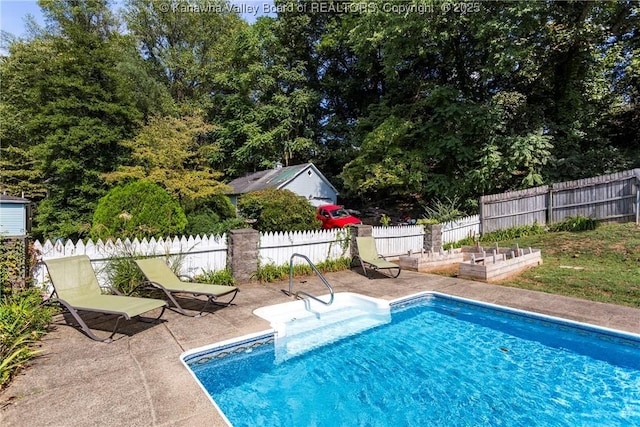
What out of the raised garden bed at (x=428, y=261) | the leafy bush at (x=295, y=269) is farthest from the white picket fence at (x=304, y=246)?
the raised garden bed at (x=428, y=261)

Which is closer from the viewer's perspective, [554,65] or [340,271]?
[340,271]

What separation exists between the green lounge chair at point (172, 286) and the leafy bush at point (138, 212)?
11.6 feet

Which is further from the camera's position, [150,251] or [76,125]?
[76,125]

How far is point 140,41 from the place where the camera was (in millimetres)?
30094

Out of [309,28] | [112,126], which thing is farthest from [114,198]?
[309,28]

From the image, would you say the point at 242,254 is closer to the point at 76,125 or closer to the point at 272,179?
the point at 76,125

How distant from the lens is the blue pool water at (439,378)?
130 inches

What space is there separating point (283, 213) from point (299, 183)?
1079 centimetres

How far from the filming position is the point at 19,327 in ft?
13.5

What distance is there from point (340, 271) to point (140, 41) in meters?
32.1

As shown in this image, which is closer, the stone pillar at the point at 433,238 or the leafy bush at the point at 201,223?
the stone pillar at the point at 433,238

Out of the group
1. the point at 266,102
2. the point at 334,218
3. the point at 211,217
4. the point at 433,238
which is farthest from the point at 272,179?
the point at 433,238

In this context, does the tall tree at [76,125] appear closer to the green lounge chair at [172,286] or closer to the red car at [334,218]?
the red car at [334,218]

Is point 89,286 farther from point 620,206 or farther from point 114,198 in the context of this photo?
point 620,206
